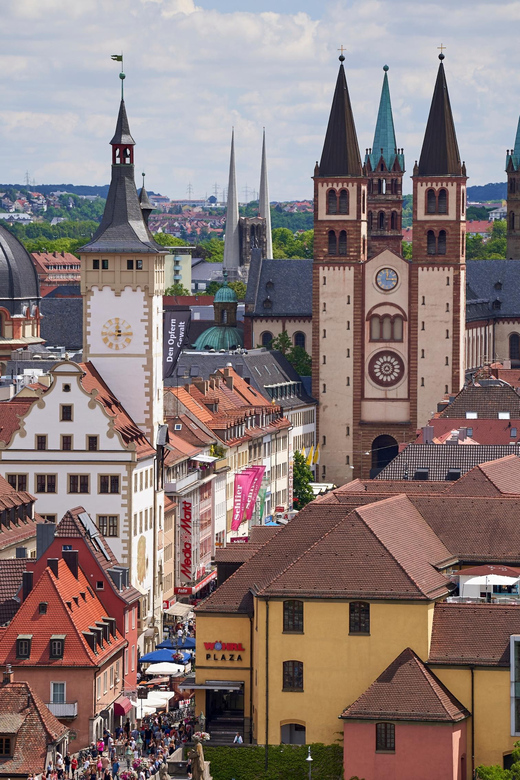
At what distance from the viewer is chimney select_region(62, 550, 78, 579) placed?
313 ft

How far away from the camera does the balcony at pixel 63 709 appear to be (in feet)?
294

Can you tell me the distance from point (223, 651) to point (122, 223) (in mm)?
39265

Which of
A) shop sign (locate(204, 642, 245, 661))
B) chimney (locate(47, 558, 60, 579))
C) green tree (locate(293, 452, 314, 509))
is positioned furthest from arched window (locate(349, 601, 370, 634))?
green tree (locate(293, 452, 314, 509))

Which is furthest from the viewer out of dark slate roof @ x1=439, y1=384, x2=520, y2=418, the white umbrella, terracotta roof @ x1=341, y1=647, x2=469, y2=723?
dark slate roof @ x1=439, y1=384, x2=520, y2=418

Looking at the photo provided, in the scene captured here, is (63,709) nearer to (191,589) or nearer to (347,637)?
(347,637)

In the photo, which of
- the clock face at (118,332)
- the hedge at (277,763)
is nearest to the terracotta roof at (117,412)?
the clock face at (118,332)

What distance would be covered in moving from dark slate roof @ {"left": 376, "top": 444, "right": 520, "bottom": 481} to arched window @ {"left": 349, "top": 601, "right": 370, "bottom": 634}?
39.0m

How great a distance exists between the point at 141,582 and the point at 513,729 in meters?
41.2

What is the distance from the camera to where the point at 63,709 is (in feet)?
295

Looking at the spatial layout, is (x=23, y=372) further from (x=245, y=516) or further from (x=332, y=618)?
(x=332, y=618)

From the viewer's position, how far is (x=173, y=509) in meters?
133

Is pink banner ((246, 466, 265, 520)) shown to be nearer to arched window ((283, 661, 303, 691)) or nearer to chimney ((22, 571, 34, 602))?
chimney ((22, 571, 34, 602))

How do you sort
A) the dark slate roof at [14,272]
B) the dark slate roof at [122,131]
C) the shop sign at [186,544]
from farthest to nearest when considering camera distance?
1. the dark slate roof at [14,272]
2. the shop sign at [186,544]
3. the dark slate roof at [122,131]

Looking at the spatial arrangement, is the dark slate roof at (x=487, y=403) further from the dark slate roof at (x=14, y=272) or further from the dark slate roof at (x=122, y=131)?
the dark slate roof at (x=122, y=131)
